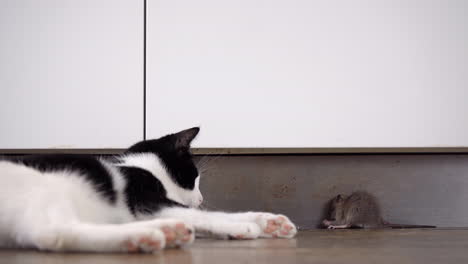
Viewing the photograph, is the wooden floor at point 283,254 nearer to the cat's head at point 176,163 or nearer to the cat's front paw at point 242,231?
the cat's front paw at point 242,231

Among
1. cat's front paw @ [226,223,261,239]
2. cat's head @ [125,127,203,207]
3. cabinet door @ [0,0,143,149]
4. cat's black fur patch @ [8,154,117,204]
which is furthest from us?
cabinet door @ [0,0,143,149]

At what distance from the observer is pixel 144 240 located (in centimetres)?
98

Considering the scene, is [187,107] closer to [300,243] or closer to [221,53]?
[221,53]

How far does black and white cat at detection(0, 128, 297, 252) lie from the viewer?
1.00 meters

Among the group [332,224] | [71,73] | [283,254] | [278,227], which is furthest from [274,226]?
[71,73]

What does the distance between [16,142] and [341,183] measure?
1546 millimetres

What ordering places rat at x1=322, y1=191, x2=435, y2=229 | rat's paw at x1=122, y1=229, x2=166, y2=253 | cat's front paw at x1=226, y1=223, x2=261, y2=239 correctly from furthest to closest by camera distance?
rat at x1=322, y1=191, x2=435, y2=229 → cat's front paw at x1=226, y1=223, x2=261, y2=239 → rat's paw at x1=122, y1=229, x2=166, y2=253

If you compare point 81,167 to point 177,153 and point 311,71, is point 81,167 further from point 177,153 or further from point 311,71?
point 311,71

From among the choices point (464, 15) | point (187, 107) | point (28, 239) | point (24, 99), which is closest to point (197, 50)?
point (187, 107)

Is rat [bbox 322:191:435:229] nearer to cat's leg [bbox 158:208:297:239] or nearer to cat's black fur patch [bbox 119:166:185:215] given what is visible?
cat's leg [bbox 158:208:297:239]

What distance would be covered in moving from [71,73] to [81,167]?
4.08 feet

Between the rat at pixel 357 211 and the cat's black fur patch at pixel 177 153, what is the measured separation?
1.02 m

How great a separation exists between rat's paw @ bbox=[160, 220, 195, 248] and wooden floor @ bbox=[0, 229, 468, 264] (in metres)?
0.02

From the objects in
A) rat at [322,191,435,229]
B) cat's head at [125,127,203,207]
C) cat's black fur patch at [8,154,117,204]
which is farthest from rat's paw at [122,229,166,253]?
rat at [322,191,435,229]
